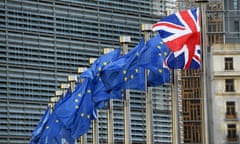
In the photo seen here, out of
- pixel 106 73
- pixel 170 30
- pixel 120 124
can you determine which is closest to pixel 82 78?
pixel 106 73

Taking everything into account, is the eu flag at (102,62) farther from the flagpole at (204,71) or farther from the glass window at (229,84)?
the flagpole at (204,71)

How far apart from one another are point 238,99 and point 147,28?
16.9 metres

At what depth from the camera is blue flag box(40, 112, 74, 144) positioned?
8169 cm

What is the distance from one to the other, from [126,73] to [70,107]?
13.2 m

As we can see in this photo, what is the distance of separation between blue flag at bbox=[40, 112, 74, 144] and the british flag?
2593 cm

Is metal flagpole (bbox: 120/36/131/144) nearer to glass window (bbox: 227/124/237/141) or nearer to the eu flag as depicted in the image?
the eu flag

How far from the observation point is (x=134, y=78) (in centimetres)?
6469

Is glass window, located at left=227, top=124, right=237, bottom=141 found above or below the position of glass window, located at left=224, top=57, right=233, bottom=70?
below

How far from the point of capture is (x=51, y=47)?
157 meters

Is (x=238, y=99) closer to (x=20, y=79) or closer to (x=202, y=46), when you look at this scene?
(x=202, y=46)

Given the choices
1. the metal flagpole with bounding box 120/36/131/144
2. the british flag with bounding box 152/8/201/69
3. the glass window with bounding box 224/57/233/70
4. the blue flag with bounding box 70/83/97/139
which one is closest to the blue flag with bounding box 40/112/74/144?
the blue flag with bounding box 70/83/97/139

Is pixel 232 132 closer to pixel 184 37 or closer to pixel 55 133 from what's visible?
pixel 55 133

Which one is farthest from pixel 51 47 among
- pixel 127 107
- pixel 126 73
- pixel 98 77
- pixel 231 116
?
pixel 126 73

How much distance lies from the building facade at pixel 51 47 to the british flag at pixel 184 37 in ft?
300
